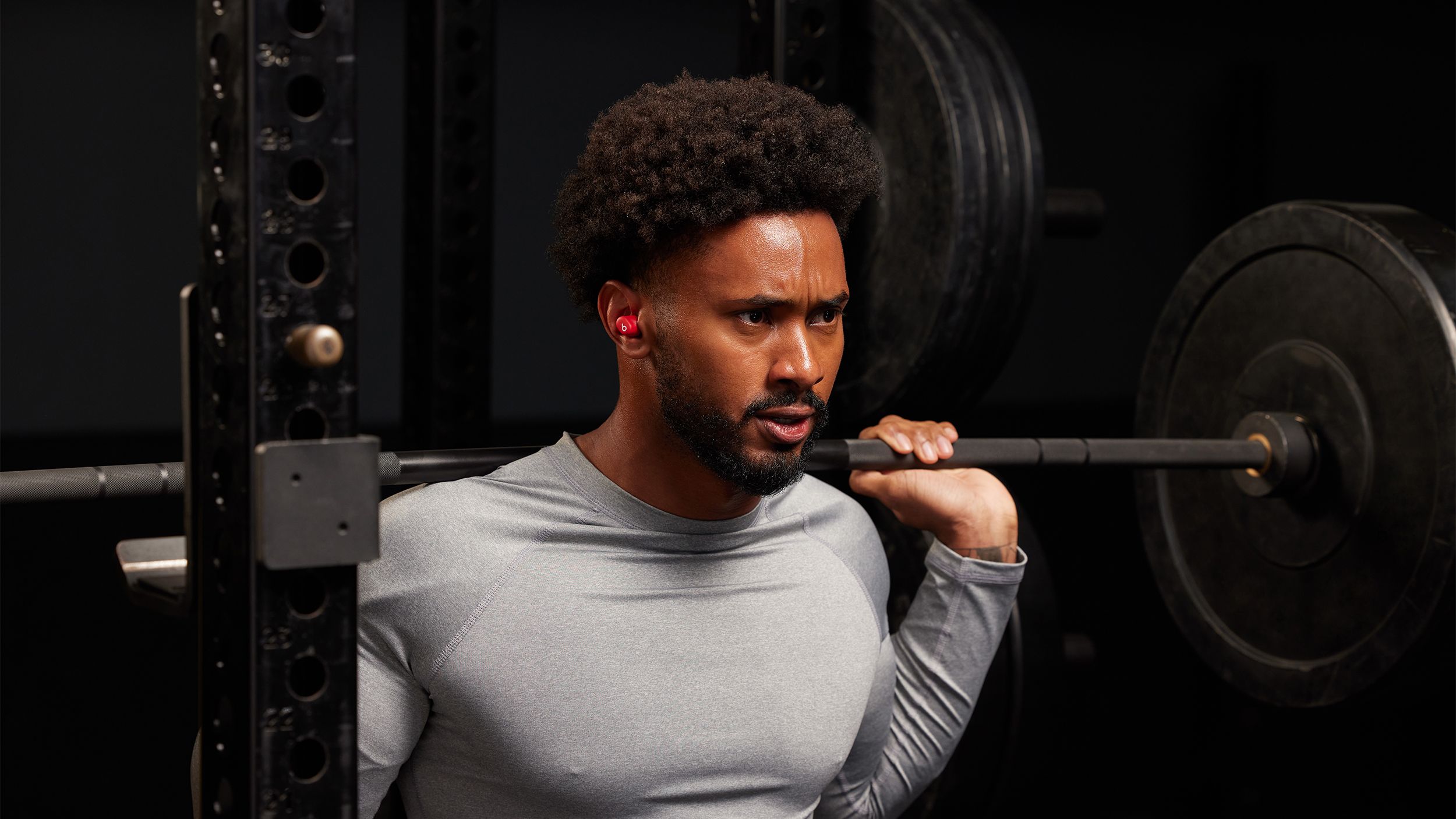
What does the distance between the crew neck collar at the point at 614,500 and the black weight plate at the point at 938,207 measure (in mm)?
741

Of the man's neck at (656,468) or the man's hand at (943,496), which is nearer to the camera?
the man's neck at (656,468)

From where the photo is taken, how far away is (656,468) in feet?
4.51

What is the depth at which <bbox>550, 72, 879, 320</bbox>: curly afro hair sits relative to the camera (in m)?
1.29

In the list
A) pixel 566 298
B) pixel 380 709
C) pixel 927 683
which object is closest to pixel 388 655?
pixel 380 709

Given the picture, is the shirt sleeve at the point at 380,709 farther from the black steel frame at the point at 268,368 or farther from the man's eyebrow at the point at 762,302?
the man's eyebrow at the point at 762,302

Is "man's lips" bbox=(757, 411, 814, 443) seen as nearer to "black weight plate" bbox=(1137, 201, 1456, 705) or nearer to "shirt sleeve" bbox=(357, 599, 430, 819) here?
"shirt sleeve" bbox=(357, 599, 430, 819)

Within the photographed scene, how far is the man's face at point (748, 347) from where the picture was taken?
1289 millimetres

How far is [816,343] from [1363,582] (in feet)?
3.61

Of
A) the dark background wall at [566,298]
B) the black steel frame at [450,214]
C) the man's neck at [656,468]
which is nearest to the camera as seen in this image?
the man's neck at [656,468]

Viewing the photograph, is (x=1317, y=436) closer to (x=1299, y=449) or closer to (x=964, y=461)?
(x=1299, y=449)

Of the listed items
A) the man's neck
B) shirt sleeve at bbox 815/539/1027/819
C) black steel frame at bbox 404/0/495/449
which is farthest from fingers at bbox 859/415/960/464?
black steel frame at bbox 404/0/495/449

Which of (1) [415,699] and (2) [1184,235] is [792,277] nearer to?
(1) [415,699]

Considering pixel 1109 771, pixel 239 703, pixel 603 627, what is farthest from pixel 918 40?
pixel 1109 771

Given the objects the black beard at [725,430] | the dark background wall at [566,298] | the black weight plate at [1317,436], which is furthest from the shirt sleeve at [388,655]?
the black weight plate at [1317,436]
